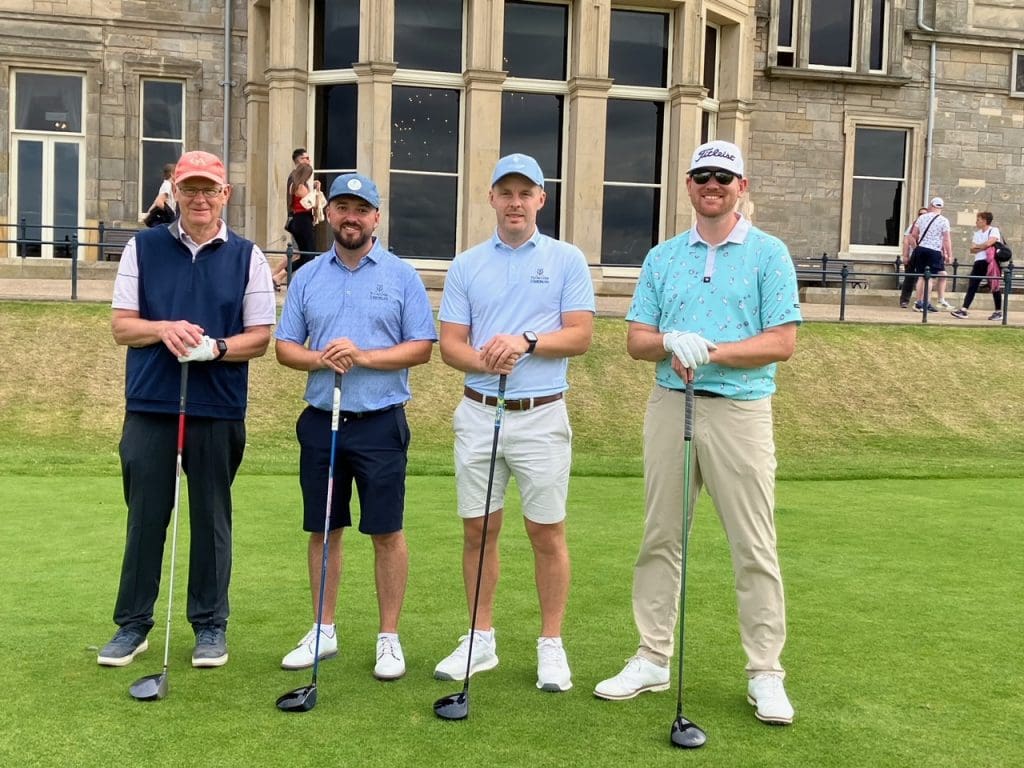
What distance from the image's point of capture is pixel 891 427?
1258 cm

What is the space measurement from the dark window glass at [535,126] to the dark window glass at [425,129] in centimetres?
85

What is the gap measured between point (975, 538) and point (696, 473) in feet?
12.1

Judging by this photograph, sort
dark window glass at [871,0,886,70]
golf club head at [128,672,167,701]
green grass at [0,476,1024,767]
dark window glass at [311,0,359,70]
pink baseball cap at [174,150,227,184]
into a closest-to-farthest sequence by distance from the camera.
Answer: green grass at [0,476,1024,767] → golf club head at [128,672,167,701] → pink baseball cap at [174,150,227,184] → dark window glass at [311,0,359,70] → dark window glass at [871,0,886,70]

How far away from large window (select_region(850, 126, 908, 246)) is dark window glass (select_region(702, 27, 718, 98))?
413 cm

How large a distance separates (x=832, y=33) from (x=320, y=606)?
20.6m

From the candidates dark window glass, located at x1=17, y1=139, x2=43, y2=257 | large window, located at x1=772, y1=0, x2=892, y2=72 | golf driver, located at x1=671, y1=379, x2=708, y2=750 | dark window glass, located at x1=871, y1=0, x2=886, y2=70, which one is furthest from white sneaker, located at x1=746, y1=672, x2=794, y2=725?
dark window glass, located at x1=871, y1=0, x2=886, y2=70

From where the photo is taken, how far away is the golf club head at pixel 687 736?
3.88 m

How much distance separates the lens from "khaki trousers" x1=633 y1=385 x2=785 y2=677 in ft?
14.3

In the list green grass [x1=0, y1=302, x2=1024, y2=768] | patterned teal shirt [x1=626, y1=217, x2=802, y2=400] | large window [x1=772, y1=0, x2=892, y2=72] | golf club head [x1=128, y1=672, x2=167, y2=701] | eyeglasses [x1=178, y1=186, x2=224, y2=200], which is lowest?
green grass [x1=0, y1=302, x2=1024, y2=768]

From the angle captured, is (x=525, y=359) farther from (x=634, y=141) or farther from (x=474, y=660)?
(x=634, y=141)

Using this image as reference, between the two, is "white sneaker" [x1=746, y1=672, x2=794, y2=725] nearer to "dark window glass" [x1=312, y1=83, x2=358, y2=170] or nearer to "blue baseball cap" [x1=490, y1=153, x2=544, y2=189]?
"blue baseball cap" [x1=490, y1=153, x2=544, y2=189]

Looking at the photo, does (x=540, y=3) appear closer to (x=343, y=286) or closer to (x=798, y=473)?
(x=798, y=473)

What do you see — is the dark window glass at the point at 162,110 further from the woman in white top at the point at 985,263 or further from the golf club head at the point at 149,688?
the golf club head at the point at 149,688

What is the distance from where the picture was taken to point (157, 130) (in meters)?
19.7
